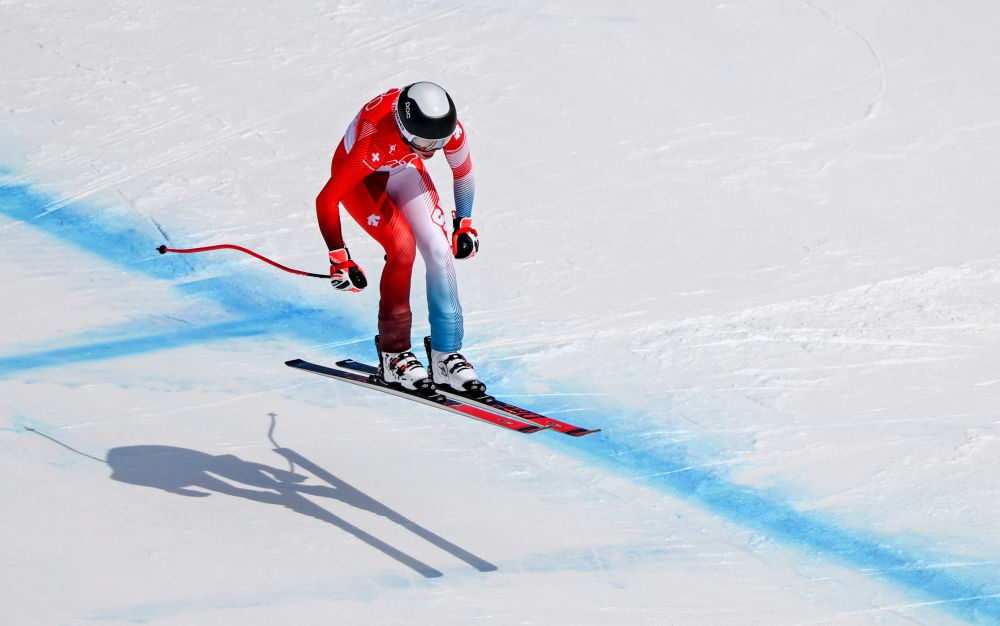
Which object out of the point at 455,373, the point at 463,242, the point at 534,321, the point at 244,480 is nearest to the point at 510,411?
the point at 455,373

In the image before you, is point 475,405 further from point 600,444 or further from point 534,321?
point 534,321

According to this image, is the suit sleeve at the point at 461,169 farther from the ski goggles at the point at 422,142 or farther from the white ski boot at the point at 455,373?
the white ski boot at the point at 455,373

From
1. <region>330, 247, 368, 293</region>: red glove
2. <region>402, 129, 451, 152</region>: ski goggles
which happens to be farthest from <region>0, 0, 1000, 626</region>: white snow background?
<region>402, 129, 451, 152</region>: ski goggles

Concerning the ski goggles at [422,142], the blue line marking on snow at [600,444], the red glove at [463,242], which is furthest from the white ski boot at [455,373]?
the blue line marking on snow at [600,444]

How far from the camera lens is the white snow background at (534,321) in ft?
21.5

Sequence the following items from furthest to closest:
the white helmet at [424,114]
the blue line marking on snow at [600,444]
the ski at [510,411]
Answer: the blue line marking on snow at [600,444]
the ski at [510,411]
the white helmet at [424,114]

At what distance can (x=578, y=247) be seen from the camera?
33.3 feet

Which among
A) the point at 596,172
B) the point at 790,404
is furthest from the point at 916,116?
the point at 790,404

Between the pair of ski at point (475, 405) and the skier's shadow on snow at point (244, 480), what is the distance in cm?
60

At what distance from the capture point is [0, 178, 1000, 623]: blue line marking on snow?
665cm

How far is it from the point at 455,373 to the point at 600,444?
4.69ft

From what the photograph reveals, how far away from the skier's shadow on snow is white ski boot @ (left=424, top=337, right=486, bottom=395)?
0.76m

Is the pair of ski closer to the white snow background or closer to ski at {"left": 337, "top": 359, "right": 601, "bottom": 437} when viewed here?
ski at {"left": 337, "top": 359, "right": 601, "bottom": 437}

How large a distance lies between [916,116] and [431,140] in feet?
22.5
